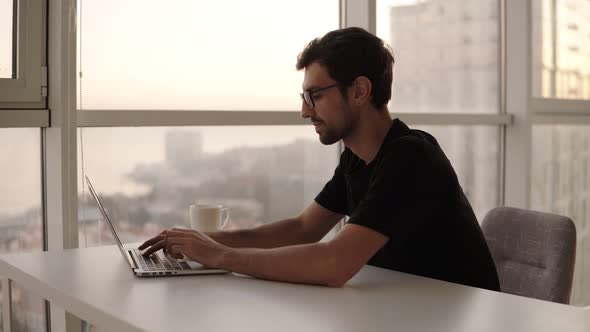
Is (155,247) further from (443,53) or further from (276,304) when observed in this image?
(443,53)

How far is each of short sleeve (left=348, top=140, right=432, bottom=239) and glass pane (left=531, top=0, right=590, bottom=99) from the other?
7.56 feet

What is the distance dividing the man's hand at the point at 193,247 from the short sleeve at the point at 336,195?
20.6 inches

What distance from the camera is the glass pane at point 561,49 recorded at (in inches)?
156

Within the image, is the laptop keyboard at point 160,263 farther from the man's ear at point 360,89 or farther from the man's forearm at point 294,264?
the man's ear at point 360,89

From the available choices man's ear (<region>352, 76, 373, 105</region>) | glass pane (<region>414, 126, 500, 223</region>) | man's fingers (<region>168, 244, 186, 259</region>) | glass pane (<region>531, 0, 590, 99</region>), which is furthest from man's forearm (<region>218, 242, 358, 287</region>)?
glass pane (<region>531, 0, 590, 99</region>)

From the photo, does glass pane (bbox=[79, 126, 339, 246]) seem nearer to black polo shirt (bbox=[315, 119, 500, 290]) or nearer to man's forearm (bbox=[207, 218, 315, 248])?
man's forearm (bbox=[207, 218, 315, 248])

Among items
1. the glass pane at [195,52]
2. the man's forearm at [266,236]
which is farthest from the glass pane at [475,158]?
the man's forearm at [266,236]

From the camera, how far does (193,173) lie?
262 cm

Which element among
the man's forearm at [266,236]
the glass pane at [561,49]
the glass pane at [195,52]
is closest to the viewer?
the man's forearm at [266,236]

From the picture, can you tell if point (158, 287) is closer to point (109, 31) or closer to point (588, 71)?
point (109, 31)

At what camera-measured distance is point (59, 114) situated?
7.30 feet

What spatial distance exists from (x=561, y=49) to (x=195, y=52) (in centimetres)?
235

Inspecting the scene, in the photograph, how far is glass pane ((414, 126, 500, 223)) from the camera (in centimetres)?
363

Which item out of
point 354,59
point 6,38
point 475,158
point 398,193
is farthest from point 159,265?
point 475,158
